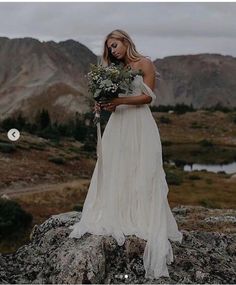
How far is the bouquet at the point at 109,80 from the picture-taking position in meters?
9.55

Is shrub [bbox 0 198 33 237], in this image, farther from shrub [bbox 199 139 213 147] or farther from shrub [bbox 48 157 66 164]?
shrub [bbox 199 139 213 147]

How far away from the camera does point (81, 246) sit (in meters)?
9.39

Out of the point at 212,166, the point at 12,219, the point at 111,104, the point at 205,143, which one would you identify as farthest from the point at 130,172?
the point at 205,143

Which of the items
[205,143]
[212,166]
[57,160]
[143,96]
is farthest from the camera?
[205,143]

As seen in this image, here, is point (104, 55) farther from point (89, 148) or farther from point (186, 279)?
point (89, 148)

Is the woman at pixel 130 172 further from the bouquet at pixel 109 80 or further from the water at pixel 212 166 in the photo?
the water at pixel 212 166

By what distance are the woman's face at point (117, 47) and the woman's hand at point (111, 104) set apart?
2.53 feet

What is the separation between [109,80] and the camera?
9.55 m

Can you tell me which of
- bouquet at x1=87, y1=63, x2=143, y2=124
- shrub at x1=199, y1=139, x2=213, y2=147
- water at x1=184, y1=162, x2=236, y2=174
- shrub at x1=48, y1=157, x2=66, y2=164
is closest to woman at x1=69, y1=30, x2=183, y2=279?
bouquet at x1=87, y1=63, x2=143, y2=124

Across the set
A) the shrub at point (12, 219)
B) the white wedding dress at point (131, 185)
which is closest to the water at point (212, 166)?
the shrub at point (12, 219)

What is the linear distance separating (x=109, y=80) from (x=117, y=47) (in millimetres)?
634

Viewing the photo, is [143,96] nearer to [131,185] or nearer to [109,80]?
[109,80]

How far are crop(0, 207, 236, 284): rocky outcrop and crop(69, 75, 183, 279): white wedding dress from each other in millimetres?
209

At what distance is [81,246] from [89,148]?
57.1 metres
